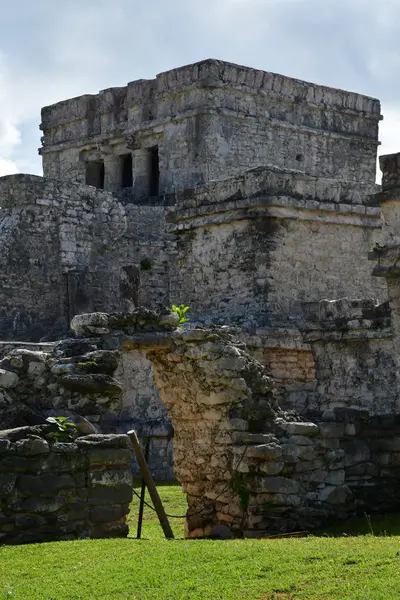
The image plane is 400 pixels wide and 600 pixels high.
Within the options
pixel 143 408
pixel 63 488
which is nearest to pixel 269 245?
pixel 143 408

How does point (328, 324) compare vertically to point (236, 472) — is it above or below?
above

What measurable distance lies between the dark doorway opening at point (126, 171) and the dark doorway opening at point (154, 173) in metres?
0.97

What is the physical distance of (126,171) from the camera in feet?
94.3

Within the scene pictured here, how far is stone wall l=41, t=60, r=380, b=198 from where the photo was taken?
83.1 feet

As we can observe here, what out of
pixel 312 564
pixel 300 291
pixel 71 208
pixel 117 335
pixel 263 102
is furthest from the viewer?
pixel 263 102

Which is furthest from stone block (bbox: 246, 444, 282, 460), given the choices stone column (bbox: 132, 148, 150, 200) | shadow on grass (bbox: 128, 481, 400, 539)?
stone column (bbox: 132, 148, 150, 200)

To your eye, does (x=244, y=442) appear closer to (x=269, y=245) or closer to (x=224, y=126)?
(x=269, y=245)

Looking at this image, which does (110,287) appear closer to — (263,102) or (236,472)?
(263,102)

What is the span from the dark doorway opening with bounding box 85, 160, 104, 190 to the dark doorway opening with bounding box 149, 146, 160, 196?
5.76 feet

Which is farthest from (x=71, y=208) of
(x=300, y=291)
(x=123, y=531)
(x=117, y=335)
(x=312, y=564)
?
(x=312, y=564)

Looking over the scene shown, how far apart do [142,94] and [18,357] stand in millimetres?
16400

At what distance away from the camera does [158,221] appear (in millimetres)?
25234

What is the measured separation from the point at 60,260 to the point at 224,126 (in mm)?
4585

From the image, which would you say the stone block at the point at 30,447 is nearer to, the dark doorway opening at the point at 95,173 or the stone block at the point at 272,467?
the stone block at the point at 272,467
